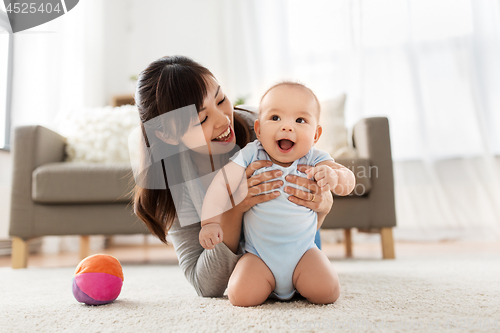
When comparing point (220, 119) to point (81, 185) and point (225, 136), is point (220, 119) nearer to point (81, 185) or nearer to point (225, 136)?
point (225, 136)

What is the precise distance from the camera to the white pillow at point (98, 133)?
1.69m

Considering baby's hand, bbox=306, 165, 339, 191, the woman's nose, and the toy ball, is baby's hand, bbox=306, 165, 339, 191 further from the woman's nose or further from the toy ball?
the toy ball

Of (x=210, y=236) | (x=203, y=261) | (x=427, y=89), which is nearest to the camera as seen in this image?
(x=210, y=236)

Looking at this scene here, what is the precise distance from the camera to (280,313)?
592 mm

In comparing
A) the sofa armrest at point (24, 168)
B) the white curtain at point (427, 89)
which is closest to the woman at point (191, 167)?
the sofa armrest at point (24, 168)

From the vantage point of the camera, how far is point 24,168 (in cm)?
147

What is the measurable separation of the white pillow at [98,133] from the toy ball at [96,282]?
104cm

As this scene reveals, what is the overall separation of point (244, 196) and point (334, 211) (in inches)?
32.9

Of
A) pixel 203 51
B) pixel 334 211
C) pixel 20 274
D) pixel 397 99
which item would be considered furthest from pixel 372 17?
pixel 20 274

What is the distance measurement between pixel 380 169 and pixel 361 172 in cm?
9

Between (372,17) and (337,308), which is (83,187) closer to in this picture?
(337,308)

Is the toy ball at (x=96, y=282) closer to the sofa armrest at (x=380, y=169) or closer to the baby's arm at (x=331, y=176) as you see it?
the baby's arm at (x=331, y=176)

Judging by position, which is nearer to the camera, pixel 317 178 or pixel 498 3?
pixel 317 178

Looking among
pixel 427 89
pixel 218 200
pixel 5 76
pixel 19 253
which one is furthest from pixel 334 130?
pixel 5 76
